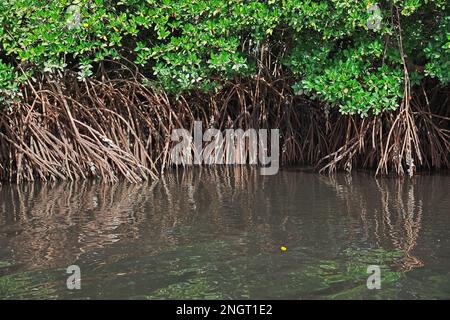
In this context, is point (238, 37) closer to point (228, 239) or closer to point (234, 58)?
point (234, 58)

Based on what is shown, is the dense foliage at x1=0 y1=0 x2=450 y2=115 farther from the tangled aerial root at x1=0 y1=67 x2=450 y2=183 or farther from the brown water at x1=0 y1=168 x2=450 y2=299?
the brown water at x1=0 y1=168 x2=450 y2=299

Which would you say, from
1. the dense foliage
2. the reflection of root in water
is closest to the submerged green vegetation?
the dense foliage

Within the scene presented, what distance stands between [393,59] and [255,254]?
4107 millimetres

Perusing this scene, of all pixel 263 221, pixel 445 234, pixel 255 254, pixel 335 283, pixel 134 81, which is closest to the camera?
pixel 335 283

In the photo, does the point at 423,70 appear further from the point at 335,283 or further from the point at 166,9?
the point at 335,283

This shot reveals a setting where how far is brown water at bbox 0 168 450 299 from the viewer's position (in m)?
4.21

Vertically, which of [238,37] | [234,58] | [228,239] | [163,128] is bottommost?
[228,239]

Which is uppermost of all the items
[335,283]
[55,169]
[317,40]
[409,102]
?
[317,40]

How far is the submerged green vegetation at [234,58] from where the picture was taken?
7.93 meters

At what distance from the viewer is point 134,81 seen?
30.4ft

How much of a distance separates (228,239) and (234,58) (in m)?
3.58

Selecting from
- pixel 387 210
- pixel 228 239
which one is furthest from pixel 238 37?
pixel 228 239

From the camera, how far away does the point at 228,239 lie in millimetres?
5297

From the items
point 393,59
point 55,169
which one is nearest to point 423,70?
point 393,59
